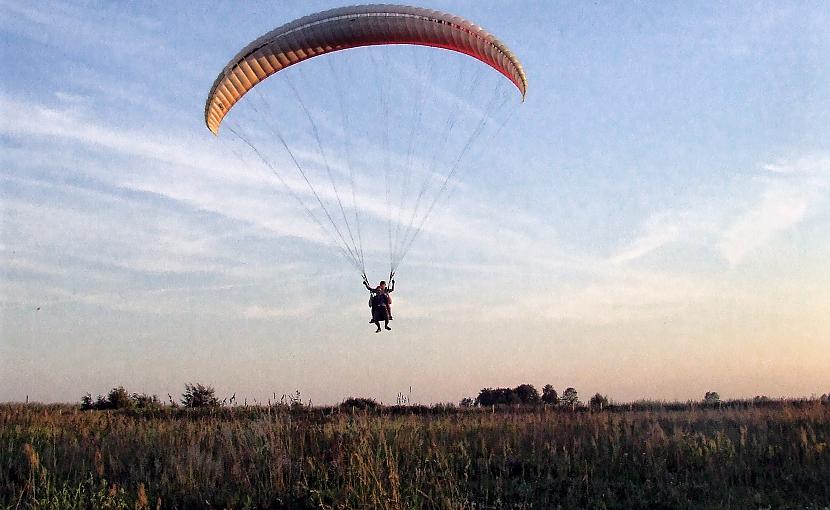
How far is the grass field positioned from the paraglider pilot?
13.2 ft

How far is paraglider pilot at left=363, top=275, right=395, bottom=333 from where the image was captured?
55.1ft

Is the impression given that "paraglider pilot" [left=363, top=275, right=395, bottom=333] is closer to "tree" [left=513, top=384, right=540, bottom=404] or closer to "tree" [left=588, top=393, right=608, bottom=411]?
"tree" [left=588, top=393, right=608, bottom=411]

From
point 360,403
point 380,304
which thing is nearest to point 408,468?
point 380,304

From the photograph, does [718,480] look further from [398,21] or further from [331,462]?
[398,21]

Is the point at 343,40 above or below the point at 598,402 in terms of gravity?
above

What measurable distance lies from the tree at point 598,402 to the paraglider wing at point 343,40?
36.2ft

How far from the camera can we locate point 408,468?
996cm

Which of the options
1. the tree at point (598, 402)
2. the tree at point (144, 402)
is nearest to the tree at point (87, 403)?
the tree at point (144, 402)

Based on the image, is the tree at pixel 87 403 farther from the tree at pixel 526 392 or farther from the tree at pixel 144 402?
the tree at pixel 526 392

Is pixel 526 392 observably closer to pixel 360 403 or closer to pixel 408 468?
pixel 360 403

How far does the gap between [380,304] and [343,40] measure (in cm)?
574

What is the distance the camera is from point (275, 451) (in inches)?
396

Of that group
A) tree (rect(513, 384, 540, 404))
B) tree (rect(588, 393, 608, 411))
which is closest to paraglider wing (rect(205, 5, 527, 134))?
tree (rect(588, 393, 608, 411))

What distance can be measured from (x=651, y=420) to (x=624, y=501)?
6.65 metres
